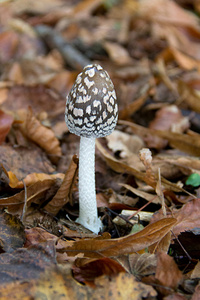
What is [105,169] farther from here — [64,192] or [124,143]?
[64,192]

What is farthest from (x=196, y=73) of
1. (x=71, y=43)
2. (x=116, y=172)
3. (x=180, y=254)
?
(x=180, y=254)

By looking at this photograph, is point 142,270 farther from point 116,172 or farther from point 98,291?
point 116,172

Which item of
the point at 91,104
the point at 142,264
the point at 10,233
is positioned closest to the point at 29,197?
the point at 10,233

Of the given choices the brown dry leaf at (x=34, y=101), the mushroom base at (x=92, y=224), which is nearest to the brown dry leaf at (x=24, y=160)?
the mushroom base at (x=92, y=224)

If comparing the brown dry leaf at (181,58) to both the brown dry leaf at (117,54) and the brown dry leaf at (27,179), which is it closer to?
the brown dry leaf at (117,54)

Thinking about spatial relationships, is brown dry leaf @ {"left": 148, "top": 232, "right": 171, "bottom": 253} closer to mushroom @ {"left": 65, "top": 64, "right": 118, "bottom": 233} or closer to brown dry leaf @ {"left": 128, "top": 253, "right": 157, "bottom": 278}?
brown dry leaf @ {"left": 128, "top": 253, "right": 157, "bottom": 278}
